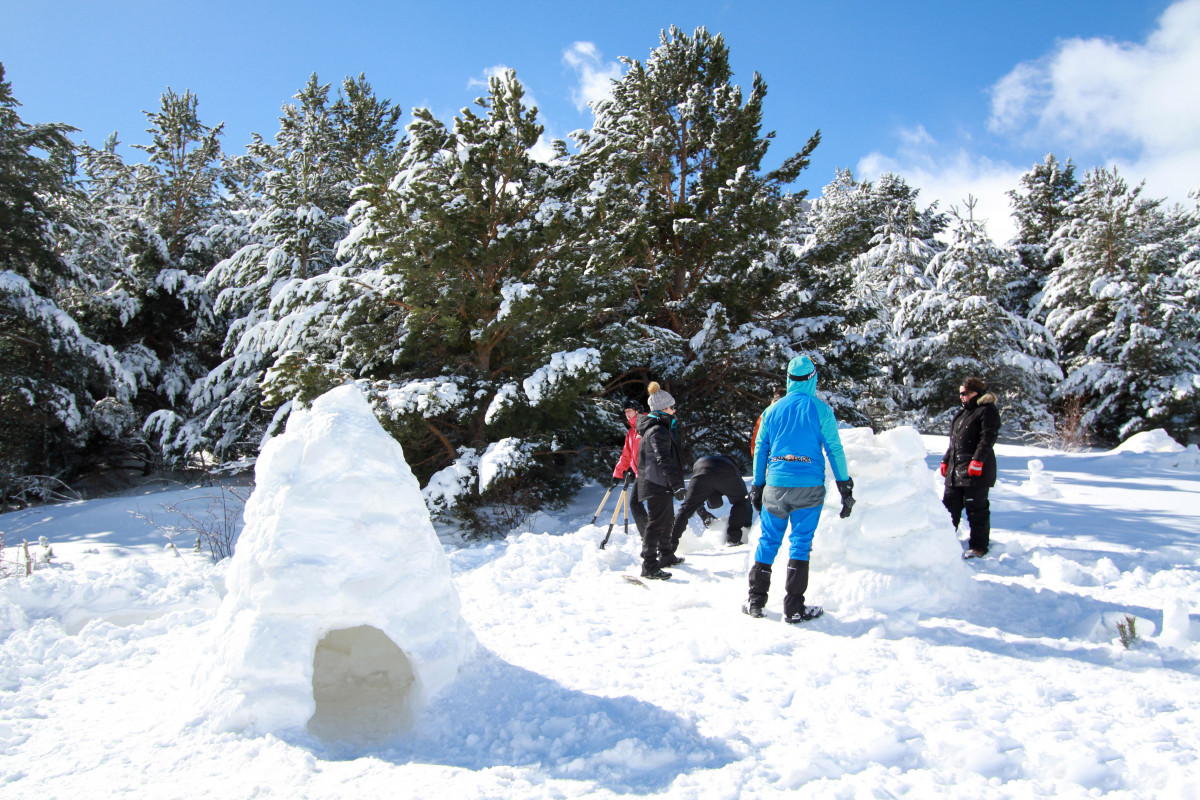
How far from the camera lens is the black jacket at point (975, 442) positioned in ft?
17.8

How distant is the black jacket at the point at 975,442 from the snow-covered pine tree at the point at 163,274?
15755 mm

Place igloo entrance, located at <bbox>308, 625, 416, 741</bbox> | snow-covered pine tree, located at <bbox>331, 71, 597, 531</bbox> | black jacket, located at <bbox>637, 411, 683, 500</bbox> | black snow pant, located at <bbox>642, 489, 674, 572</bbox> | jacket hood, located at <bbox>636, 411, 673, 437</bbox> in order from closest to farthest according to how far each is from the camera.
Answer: igloo entrance, located at <bbox>308, 625, 416, 741</bbox>
black snow pant, located at <bbox>642, 489, 674, 572</bbox>
black jacket, located at <bbox>637, 411, 683, 500</bbox>
jacket hood, located at <bbox>636, 411, 673, 437</bbox>
snow-covered pine tree, located at <bbox>331, 71, 597, 531</bbox>

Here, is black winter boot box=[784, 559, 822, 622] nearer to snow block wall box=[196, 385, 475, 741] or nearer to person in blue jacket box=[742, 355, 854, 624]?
person in blue jacket box=[742, 355, 854, 624]

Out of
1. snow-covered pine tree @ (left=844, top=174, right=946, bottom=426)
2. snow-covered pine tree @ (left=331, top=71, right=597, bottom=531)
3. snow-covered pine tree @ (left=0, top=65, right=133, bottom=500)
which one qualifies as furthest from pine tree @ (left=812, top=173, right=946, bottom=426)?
snow-covered pine tree @ (left=0, top=65, right=133, bottom=500)

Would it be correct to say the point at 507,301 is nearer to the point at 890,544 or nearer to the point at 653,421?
the point at 653,421

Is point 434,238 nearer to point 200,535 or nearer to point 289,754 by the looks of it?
point 200,535

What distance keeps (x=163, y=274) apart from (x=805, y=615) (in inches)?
692

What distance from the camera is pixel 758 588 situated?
14.2ft

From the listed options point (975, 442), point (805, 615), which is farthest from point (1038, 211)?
point (805, 615)

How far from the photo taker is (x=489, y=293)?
8.70m

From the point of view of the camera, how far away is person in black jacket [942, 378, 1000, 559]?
17.8 feet

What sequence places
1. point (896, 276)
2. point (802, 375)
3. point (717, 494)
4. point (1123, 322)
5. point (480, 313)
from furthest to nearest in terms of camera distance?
point (896, 276) → point (1123, 322) → point (480, 313) → point (717, 494) → point (802, 375)

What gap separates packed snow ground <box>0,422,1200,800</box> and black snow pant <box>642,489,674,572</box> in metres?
0.28

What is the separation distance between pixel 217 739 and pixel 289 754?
16.0 inches
